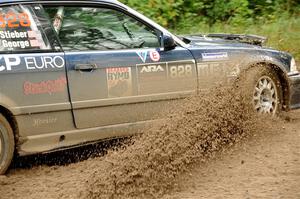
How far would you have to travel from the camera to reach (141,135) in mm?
5918

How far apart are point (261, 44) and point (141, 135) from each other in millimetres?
2177

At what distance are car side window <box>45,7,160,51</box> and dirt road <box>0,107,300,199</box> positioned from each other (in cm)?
117

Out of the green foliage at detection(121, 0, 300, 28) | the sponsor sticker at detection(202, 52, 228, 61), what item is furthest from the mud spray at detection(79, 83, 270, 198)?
the green foliage at detection(121, 0, 300, 28)

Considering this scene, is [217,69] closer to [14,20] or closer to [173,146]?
[173,146]

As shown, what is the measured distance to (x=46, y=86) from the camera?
536 cm

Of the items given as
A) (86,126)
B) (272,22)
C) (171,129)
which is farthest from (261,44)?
(272,22)

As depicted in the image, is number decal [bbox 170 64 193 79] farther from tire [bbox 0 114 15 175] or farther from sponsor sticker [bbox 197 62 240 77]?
tire [bbox 0 114 15 175]

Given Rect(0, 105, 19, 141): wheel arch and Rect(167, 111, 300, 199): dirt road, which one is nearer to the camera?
Rect(167, 111, 300, 199): dirt road

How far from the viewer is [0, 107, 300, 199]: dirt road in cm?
475

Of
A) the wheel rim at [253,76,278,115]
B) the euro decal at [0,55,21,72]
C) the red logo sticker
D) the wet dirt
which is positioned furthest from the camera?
the wheel rim at [253,76,278,115]

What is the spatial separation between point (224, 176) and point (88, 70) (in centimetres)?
162

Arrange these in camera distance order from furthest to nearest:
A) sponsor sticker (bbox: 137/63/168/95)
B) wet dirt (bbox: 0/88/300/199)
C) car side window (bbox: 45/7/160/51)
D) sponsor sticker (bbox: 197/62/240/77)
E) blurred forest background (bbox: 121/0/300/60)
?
blurred forest background (bbox: 121/0/300/60) → sponsor sticker (bbox: 197/62/240/77) → sponsor sticker (bbox: 137/63/168/95) → car side window (bbox: 45/7/160/51) → wet dirt (bbox: 0/88/300/199)

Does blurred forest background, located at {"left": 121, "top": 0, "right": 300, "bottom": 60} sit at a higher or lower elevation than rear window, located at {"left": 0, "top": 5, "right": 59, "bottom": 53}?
lower

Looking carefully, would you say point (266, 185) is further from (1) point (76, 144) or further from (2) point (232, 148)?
(1) point (76, 144)
